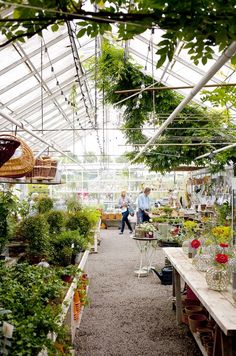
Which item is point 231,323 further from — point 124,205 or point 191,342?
point 124,205

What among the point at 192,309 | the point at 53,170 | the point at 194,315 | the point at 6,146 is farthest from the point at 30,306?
the point at 53,170

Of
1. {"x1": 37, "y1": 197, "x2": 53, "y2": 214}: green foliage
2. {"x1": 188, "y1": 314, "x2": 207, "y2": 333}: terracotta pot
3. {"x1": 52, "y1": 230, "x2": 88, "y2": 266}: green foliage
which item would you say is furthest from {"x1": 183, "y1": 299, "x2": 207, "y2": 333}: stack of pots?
{"x1": 37, "y1": 197, "x2": 53, "y2": 214}: green foliage

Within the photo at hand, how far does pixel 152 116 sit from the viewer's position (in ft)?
33.5

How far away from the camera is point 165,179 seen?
658 inches

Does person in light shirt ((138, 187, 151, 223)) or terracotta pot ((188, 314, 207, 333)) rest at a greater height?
person in light shirt ((138, 187, 151, 223))

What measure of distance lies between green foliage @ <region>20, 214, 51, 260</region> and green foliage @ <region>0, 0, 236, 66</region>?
3.28 m

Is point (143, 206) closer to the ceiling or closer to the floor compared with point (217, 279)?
closer to the ceiling

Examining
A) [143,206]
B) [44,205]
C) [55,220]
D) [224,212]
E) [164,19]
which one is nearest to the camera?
[164,19]

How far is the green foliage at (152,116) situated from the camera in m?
9.73

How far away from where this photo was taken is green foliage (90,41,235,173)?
973 centimetres

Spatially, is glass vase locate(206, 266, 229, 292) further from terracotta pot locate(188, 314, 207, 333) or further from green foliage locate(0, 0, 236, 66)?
green foliage locate(0, 0, 236, 66)

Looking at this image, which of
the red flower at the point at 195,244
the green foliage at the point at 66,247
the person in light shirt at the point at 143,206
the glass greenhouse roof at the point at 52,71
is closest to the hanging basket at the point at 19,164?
the green foliage at the point at 66,247

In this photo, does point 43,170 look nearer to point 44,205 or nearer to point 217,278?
point 44,205

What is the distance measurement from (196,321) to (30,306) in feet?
6.92
